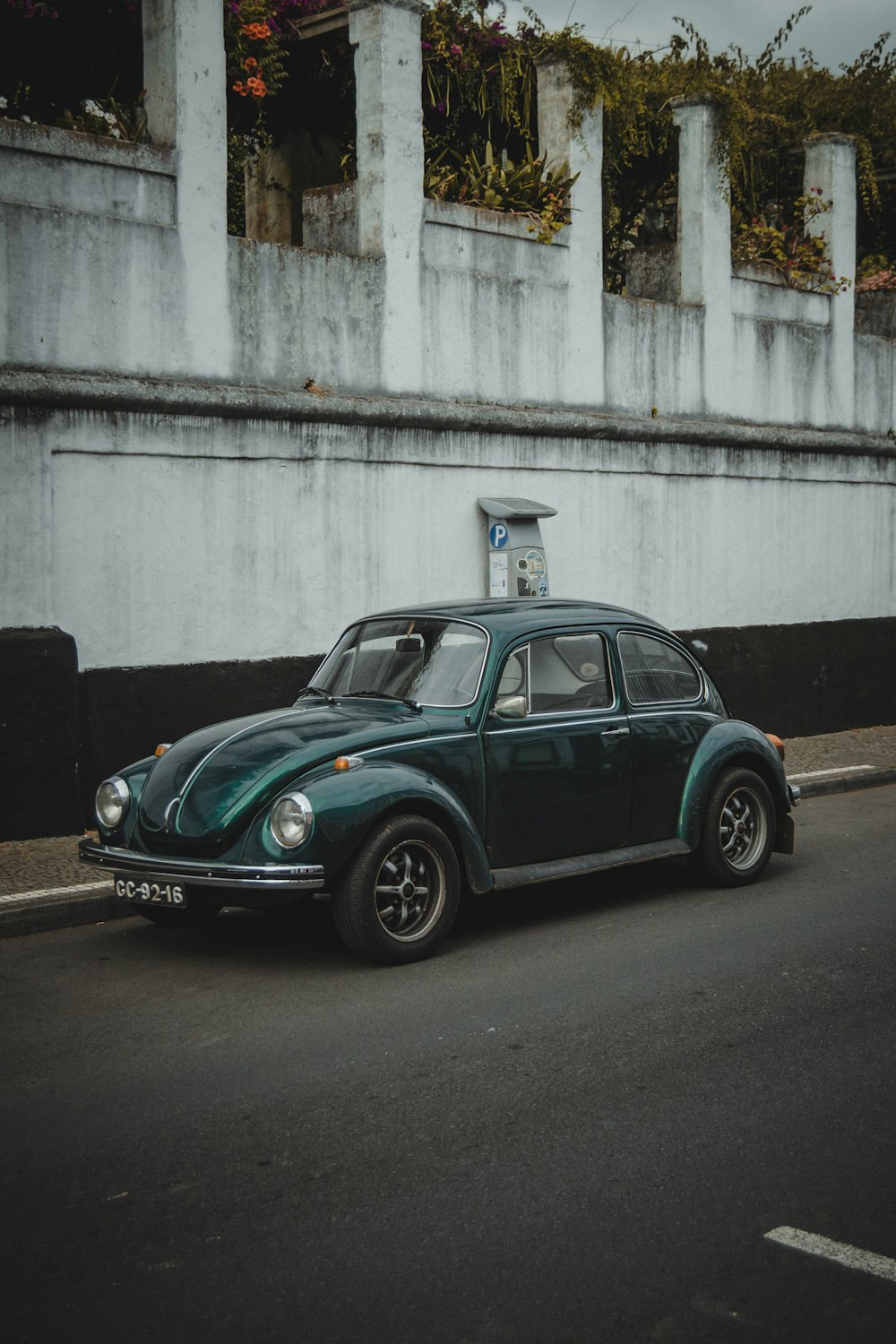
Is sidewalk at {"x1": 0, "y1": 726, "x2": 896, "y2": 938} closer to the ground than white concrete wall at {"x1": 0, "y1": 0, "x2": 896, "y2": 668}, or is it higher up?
closer to the ground

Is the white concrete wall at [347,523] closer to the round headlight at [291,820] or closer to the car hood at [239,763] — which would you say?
the car hood at [239,763]

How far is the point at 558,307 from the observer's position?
13102 millimetres

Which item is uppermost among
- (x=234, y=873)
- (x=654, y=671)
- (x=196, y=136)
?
(x=196, y=136)

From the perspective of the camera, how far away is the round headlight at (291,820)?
614cm

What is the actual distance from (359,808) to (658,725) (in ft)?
7.46

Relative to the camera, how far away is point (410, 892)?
654 cm

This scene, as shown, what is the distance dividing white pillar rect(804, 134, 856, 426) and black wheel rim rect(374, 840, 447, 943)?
37.1 ft

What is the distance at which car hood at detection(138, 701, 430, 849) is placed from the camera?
20.8ft

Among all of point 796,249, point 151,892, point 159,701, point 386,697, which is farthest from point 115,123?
point 796,249

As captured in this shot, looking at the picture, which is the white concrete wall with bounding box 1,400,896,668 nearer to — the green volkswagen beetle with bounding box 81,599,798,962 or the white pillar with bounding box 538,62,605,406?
the white pillar with bounding box 538,62,605,406

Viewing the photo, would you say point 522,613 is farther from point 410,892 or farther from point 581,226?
point 581,226

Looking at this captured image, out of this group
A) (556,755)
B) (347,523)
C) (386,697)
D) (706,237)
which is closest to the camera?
(556,755)

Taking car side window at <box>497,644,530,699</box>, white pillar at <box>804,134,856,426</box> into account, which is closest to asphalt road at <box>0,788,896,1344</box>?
car side window at <box>497,644,530,699</box>

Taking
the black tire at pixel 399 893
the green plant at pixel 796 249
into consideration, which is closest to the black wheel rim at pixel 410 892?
the black tire at pixel 399 893
